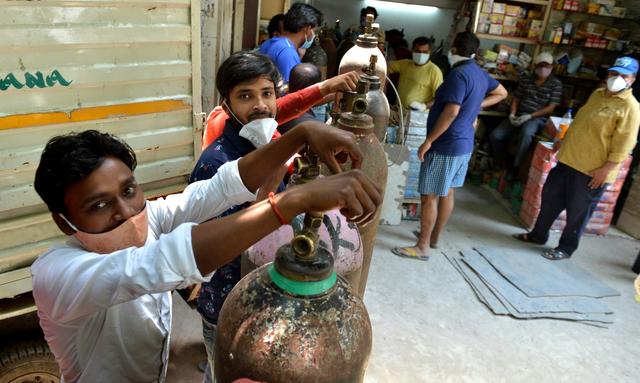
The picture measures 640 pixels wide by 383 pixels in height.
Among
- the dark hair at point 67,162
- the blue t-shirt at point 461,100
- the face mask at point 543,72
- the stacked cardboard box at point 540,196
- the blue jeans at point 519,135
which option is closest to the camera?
the dark hair at point 67,162

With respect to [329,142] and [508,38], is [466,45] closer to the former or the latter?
[508,38]

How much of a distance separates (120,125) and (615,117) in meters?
4.20

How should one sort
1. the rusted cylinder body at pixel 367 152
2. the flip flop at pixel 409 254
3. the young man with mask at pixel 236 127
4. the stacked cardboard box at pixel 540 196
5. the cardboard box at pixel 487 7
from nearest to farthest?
the rusted cylinder body at pixel 367 152 < the young man with mask at pixel 236 127 < the flip flop at pixel 409 254 < the stacked cardboard box at pixel 540 196 < the cardboard box at pixel 487 7

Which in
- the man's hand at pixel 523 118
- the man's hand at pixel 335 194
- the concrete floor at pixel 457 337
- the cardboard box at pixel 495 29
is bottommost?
the concrete floor at pixel 457 337

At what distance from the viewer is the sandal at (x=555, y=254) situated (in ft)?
15.8

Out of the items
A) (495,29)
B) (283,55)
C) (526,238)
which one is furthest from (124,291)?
(495,29)

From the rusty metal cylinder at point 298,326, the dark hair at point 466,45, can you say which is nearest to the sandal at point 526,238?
the dark hair at point 466,45

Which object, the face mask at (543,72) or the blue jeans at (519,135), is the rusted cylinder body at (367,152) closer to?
the blue jeans at (519,135)

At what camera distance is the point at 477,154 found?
22.5ft

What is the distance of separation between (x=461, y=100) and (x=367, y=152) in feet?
7.45

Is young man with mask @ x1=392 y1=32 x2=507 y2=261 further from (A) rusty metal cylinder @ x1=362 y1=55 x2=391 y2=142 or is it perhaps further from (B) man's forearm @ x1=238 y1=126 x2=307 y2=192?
(B) man's forearm @ x1=238 y1=126 x2=307 y2=192

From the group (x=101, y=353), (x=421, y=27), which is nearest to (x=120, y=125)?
(x=101, y=353)

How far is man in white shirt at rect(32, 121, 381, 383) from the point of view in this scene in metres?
0.99

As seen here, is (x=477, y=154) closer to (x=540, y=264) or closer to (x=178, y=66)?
(x=540, y=264)
